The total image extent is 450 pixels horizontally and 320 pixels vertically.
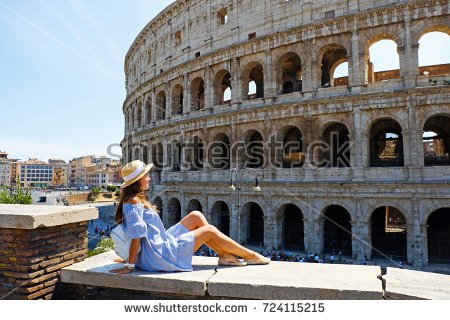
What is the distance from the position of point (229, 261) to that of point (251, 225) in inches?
665

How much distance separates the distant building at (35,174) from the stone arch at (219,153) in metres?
109

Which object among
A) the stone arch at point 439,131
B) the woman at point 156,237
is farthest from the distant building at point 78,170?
the woman at point 156,237

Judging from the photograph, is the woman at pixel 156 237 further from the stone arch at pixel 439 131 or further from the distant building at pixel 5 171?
the distant building at pixel 5 171

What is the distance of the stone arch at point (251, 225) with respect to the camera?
61.8 ft

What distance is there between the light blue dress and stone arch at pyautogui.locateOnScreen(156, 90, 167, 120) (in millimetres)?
22757

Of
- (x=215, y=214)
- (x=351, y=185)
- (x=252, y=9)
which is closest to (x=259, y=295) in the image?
(x=351, y=185)

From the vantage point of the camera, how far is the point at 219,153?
20.8 metres

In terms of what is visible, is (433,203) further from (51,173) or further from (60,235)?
(51,173)

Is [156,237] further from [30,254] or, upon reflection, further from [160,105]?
[160,105]

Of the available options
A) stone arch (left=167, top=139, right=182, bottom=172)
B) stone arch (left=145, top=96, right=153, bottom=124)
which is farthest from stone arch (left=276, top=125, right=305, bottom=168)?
stone arch (left=145, top=96, right=153, bottom=124)

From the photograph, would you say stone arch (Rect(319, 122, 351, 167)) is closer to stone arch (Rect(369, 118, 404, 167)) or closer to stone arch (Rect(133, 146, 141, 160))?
stone arch (Rect(369, 118, 404, 167))

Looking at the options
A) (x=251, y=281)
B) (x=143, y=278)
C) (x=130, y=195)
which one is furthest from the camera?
(x=130, y=195)

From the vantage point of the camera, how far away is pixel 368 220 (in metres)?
15.4
